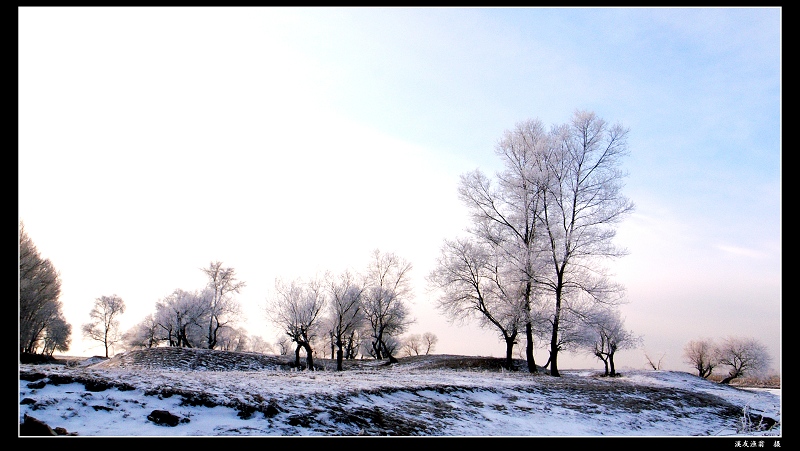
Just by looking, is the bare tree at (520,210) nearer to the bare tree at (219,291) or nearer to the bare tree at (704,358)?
the bare tree at (704,358)

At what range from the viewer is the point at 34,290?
3106cm

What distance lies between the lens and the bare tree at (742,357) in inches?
1129

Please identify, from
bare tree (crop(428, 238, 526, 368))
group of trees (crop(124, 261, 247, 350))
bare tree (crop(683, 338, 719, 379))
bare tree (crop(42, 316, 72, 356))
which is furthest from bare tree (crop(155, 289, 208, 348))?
bare tree (crop(683, 338, 719, 379))

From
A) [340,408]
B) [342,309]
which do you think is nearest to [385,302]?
[342,309]

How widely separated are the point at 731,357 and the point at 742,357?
75 cm

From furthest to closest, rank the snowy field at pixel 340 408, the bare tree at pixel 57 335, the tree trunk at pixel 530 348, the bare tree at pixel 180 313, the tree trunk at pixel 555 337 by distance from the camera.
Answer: the bare tree at pixel 180 313 < the bare tree at pixel 57 335 < the tree trunk at pixel 530 348 < the tree trunk at pixel 555 337 < the snowy field at pixel 340 408

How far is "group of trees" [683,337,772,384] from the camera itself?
28750mm

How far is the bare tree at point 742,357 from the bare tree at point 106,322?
5688 centimetres

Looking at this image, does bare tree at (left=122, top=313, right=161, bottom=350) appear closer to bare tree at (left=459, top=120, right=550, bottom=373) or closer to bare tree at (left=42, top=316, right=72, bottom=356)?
bare tree at (left=42, top=316, right=72, bottom=356)

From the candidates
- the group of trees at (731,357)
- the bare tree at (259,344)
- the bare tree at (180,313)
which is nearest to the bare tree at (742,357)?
the group of trees at (731,357)

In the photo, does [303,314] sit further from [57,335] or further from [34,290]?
[57,335]
